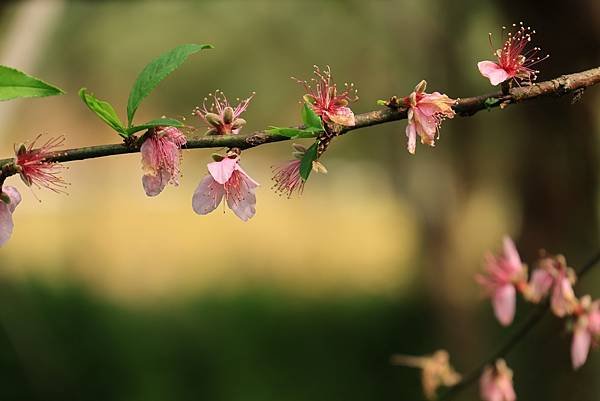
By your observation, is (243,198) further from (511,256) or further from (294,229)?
(294,229)

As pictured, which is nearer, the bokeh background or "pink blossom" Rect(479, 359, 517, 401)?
"pink blossom" Rect(479, 359, 517, 401)

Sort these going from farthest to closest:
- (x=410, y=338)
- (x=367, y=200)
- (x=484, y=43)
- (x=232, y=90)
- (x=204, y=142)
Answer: (x=367, y=200)
(x=232, y=90)
(x=410, y=338)
(x=484, y=43)
(x=204, y=142)

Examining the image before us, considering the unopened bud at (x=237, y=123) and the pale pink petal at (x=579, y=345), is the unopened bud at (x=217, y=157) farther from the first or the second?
the pale pink petal at (x=579, y=345)

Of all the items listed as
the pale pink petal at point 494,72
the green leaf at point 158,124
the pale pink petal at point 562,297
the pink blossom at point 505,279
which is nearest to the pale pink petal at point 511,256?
the pink blossom at point 505,279

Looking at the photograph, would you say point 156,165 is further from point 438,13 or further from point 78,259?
point 78,259

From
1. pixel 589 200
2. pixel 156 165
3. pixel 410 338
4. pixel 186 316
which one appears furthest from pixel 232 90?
pixel 156 165

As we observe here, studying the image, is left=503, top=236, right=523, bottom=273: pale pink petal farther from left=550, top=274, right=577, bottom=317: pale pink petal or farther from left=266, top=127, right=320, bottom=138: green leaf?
left=266, top=127, right=320, bottom=138: green leaf

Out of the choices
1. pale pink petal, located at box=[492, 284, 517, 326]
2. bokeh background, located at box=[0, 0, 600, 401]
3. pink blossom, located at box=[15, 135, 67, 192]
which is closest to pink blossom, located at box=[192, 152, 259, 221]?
pink blossom, located at box=[15, 135, 67, 192]
